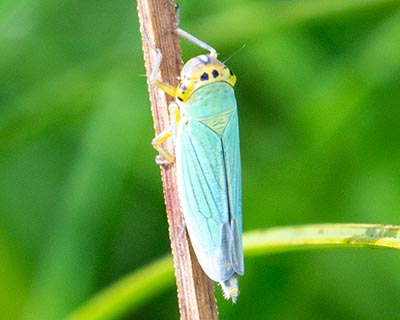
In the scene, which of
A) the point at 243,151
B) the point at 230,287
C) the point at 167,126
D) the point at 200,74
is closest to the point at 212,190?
the point at 230,287

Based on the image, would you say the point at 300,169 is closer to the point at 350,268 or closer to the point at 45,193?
the point at 350,268

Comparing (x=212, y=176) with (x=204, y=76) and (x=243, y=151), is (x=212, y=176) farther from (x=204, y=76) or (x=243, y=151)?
(x=243, y=151)

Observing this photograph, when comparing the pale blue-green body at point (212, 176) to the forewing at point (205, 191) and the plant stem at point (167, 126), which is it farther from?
the plant stem at point (167, 126)

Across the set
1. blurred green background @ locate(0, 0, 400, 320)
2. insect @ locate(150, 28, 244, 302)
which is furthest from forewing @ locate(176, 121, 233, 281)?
blurred green background @ locate(0, 0, 400, 320)

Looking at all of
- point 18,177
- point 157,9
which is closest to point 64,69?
point 18,177

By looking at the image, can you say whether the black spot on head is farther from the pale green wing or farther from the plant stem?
the plant stem
